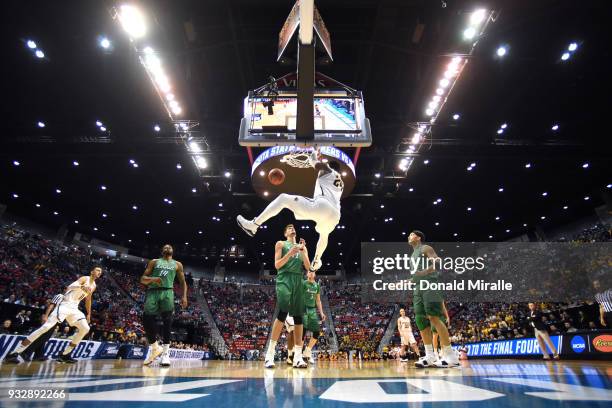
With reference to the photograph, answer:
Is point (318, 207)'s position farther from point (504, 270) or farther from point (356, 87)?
point (504, 270)

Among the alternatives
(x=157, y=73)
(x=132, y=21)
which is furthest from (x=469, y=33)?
(x=157, y=73)

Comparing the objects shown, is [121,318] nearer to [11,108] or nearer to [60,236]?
[60,236]

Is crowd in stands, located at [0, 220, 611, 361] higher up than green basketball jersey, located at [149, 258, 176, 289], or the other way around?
crowd in stands, located at [0, 220, 611, 361]

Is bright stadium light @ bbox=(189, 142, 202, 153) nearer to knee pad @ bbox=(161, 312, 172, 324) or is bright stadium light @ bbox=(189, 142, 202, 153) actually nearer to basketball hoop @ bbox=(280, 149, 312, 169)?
basketball hoop @ bbox=(280, 149, 312, 169)

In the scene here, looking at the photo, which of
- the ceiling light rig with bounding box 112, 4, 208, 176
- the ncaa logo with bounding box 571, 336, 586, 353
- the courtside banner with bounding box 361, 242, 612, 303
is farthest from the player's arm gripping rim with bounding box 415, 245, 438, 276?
the ceiling light rig with bounding box 112, 4, 208, 176

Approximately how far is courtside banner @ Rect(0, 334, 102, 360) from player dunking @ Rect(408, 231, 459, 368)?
8.66 meters

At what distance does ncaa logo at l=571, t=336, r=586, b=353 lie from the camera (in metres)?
9.65

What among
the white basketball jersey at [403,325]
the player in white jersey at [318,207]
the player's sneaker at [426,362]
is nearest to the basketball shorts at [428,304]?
the player's sneaker at [426,362]

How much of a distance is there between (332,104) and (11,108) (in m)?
13.4

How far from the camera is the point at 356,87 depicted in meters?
11.7

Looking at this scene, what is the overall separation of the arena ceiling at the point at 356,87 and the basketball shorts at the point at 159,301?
5.96 metres

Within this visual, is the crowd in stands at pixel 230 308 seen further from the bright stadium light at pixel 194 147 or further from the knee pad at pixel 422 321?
the knee pad at pixel 422 321

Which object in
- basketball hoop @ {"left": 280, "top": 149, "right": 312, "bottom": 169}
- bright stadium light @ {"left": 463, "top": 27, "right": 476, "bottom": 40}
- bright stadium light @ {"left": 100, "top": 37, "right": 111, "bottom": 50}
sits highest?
bright stadium light @ {"left": 100, "top": 37, "right": 111, "bottom": 50}

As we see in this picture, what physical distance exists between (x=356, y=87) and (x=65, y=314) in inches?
390
